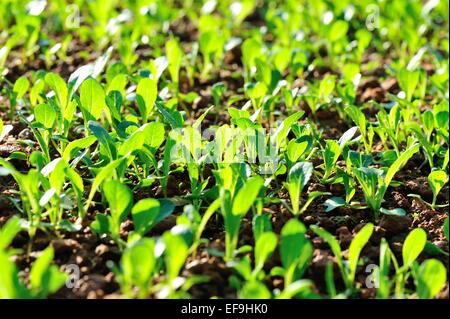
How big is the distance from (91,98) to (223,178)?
685 mm

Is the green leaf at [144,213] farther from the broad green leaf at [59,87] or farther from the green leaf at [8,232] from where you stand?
the broad green leaf at [59,87]

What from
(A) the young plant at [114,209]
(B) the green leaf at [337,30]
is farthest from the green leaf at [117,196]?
(B) the green leaf at [337,30]

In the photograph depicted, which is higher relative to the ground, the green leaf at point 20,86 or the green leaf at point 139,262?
the green leaf at point 20,86

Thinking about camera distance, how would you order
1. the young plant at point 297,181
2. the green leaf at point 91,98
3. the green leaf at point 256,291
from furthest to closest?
the green leaf at point 91,98, the young plant at point 297,181, the green leaf at point 256,291

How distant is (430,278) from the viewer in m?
2.04

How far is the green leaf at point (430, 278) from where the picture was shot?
2.03 meters

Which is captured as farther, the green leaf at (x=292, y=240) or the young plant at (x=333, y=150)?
the young plant at (x=333, y=150)

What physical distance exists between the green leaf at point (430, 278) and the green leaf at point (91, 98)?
128 cm

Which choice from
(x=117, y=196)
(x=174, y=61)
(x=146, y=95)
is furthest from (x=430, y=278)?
(x=174, y=61)

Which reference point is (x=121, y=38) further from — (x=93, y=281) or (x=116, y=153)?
(x=93, y=281)

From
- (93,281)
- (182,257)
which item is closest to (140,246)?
(182,257)

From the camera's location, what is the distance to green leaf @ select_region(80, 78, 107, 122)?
→ 2.67 meters

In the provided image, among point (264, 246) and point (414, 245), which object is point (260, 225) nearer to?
point (264, 246)
